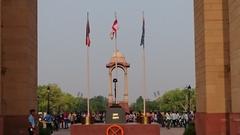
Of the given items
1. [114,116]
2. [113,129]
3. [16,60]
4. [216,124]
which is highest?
[16,60]

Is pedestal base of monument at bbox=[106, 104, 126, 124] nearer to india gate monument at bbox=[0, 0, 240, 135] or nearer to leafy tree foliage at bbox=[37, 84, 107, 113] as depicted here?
india gate monument at bbox=[0, 0, 240, 135]

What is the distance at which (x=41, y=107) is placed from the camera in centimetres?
12594

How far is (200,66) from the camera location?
25.9 metres

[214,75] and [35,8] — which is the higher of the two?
[35,8]

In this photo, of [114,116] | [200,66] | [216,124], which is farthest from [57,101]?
[216,124]

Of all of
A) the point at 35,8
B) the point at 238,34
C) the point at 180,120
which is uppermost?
the point at 35,8

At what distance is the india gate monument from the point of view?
24.1 meters

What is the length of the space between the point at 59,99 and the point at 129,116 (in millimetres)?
99235

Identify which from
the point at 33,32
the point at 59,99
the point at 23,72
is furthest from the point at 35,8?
the point at 59,99

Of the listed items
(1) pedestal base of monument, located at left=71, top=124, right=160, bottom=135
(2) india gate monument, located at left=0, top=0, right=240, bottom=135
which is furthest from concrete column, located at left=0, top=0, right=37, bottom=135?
(1) pedestal base of monument, located at left=71, top=124, right=160, bottom=135

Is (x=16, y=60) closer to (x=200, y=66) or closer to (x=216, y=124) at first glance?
(x=200, y=66)

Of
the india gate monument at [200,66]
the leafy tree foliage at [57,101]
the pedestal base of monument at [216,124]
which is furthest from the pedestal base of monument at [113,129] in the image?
the leafy tree foliage at [57,101]

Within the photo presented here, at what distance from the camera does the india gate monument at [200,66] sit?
24.1m

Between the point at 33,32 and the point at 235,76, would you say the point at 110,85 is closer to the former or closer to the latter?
the point at 33,32
